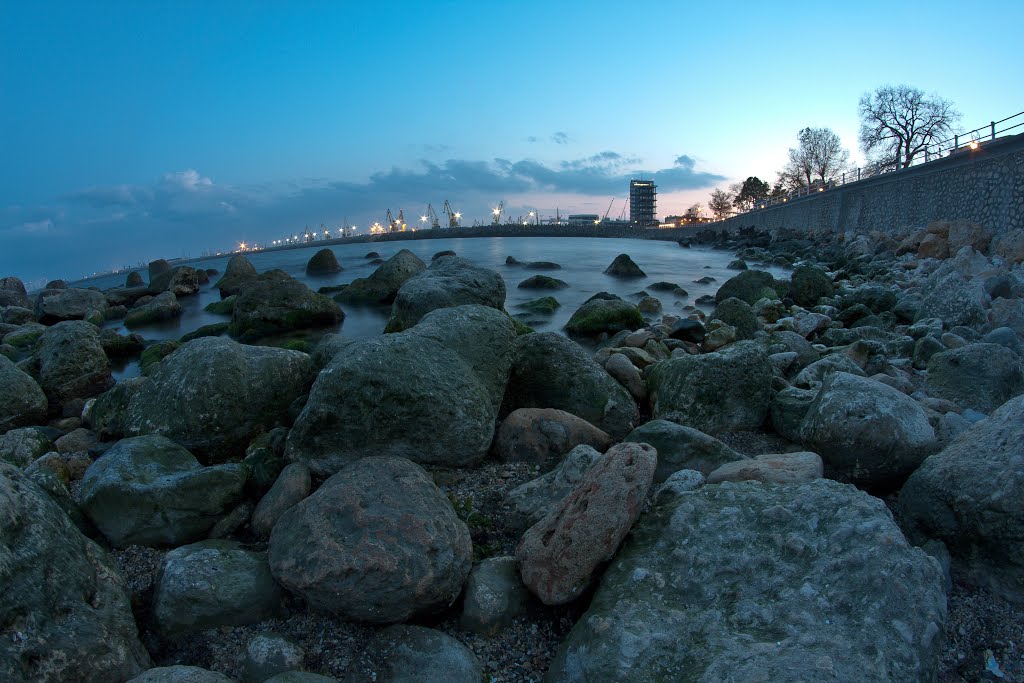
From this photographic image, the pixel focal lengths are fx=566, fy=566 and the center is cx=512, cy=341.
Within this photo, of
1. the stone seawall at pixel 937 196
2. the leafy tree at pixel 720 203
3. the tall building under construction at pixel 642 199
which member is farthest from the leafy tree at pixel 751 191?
the tall building under construction at pixel 642 199

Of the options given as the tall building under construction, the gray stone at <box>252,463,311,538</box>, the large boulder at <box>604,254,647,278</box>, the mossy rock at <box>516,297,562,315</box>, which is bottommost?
the mossy rock at <box>516,297,562,315</box>

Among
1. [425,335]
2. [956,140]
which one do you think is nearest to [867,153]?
[956,140]

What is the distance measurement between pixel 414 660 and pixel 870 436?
3217 mm

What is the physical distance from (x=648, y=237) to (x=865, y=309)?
75475 millimetres

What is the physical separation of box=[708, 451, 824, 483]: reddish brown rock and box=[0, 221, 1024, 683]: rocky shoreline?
2 centimetres

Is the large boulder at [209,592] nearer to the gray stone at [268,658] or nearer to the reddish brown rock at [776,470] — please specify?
the gray stone at [268,658]

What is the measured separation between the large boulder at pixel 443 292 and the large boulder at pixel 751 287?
7.09 m

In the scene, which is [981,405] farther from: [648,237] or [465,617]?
[648,237]

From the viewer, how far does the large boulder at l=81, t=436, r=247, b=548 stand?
11.7 feet

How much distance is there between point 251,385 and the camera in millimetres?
5137

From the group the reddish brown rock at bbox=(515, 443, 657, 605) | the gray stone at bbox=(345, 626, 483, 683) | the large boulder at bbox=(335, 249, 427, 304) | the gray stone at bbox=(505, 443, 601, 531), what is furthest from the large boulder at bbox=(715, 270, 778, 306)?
the gray stone at bbox=(345, 626, 483, 683)

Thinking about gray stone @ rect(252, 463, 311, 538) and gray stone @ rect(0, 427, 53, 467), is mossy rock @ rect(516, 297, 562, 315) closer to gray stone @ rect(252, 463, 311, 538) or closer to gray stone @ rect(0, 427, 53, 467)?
gray stone @ rect(0, 427, 53, 467)

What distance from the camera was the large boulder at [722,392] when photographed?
5367 mm

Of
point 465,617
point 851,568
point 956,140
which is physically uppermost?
point 956,140
